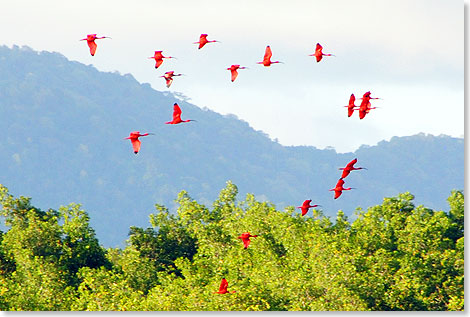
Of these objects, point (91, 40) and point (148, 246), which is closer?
point (91, 40)

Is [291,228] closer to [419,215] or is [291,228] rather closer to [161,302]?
[419,215]

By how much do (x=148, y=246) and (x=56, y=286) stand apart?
22.0 feet

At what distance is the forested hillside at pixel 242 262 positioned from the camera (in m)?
38.6

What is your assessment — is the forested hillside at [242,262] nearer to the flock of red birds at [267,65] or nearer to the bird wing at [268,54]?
the flock of red birds at [267,65]

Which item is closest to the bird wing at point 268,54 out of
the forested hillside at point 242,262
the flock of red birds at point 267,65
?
the flock of red birds at point 267,65

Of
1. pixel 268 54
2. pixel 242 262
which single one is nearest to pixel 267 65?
pixel 268 54

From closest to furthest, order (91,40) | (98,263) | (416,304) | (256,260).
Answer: (91,40)
(416,304)
(256,260)
(98,263)

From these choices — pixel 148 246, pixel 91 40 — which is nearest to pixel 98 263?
pixel 148 246

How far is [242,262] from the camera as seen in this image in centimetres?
4372

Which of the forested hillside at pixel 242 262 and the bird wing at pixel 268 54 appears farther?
the forested hillside at pixel 242 262

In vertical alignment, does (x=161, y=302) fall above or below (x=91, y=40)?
below

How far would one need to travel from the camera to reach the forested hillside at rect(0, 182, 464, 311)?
127 feet

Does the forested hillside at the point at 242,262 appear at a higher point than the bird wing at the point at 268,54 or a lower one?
lower

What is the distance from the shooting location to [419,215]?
151ft
